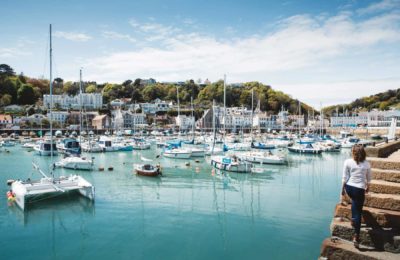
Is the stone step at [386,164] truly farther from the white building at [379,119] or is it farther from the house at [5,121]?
the white building at [379,119]

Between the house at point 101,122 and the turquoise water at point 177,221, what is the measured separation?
3472 inches

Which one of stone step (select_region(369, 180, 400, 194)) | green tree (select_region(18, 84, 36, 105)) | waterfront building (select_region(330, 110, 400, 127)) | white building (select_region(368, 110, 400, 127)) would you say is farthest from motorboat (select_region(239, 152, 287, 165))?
green tree (select_region(18, 84, 36, 105))

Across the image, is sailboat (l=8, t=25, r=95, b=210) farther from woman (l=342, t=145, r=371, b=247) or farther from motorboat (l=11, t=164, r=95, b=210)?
woman (l=342, t=145, r=371, b=247)

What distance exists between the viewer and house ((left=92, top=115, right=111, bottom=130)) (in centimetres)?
11381

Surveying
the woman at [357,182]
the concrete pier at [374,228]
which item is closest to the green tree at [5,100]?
the concrete pier at [374,228]

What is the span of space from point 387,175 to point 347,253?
9.77ft

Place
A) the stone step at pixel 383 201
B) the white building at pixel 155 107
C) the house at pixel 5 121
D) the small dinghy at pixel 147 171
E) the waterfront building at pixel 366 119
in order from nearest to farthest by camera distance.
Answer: the stone step at pixel 383 201
the small dinghy at pixel 147 171
the house at pixel 5 121
the waterfront building at pixel 366 119
the white building at pixel 155 107

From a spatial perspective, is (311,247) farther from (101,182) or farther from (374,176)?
(101,182)

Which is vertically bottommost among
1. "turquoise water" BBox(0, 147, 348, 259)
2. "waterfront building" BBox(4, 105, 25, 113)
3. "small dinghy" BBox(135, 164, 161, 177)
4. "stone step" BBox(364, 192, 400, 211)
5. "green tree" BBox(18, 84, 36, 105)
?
"turquoise water" BBox(0, 147, 348, 259)

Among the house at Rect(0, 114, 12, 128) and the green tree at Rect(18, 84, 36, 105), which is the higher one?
the green tree at Rect(18, 84, 36, 105)

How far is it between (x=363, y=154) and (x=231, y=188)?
1987 centimetres

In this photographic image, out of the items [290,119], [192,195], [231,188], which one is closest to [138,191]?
[192,195]

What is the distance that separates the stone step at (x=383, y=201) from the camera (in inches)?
276

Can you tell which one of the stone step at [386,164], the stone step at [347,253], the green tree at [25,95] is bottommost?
the stone step at [347,253]
